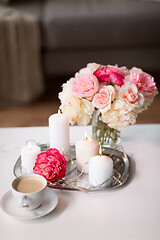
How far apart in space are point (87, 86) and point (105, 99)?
2.4 inches

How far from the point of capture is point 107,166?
0.87 meters

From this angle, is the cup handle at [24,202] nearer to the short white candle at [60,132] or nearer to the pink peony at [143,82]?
the short white candle at [60,132]

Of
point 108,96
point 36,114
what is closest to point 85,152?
point 108,96

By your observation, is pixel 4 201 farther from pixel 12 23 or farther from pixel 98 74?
pixel 12 23

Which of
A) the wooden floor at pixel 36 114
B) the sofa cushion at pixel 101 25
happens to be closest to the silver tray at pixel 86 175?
the wooden floor at pixel 36 114

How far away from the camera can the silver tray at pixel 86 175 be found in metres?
0.88

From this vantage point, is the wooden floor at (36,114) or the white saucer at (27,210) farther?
the wooden floor at (36,114)

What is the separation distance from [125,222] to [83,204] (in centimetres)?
11

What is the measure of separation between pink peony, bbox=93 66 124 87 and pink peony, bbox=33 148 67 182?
0.87 ft

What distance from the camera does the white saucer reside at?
30.1 inches

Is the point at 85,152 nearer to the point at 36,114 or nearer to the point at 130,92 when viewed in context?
the point at 130,92

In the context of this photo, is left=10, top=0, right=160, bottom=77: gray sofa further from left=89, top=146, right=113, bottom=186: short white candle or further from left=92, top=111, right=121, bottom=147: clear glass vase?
left=89, top=146, right=113, bottom=186: short white candle

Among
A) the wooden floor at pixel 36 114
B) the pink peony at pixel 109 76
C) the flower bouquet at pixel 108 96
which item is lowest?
the wooden floor at pixel 36 114

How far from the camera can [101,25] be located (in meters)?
2.27
